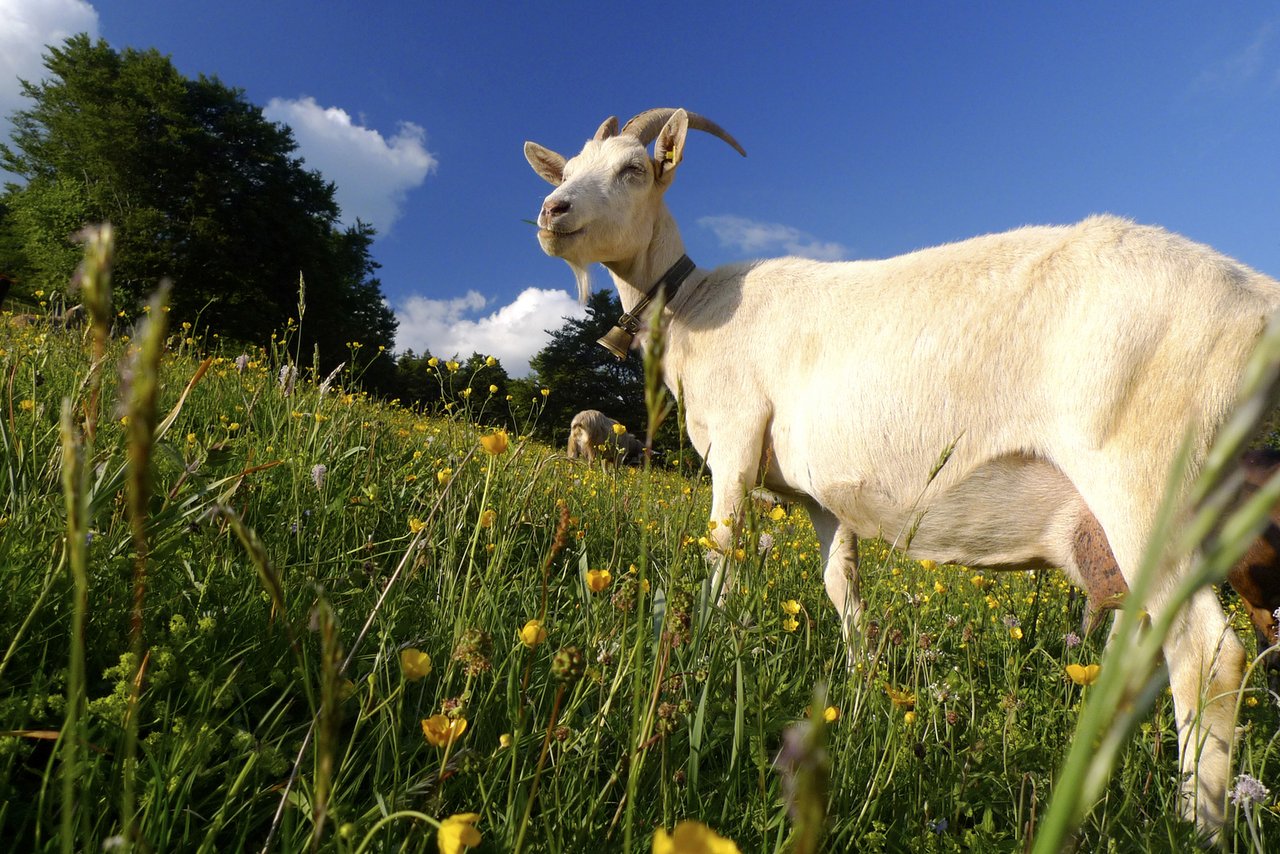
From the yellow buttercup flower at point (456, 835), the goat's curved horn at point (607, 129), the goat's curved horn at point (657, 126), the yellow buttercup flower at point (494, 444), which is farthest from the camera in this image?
the goat's curved horn at point (657, 126)

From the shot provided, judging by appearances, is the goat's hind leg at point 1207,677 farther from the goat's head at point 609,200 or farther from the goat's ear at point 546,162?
the goat's ear at point 546,162

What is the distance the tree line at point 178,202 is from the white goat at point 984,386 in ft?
Answer: 78.4

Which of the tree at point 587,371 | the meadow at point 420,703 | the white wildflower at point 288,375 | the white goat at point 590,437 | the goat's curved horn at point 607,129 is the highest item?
the tree at point 587,371

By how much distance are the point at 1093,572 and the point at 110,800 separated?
10.9 feet

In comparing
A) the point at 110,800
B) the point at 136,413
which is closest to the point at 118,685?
the point at 110,800

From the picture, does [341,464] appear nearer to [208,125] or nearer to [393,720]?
[393,720]

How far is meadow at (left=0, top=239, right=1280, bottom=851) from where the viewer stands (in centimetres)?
104

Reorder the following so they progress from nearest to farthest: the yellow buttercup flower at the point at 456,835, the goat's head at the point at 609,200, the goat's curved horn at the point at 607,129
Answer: the yellow buttercup flower at the point at 456,835
the goat's head at the point at 609,200
the goat's curved horn at the point at 607,129

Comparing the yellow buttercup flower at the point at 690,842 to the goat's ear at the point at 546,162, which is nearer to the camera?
the yellow buttercup flower at the point at 690,842

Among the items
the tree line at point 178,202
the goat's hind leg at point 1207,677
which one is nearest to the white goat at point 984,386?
the goat's hind leg at point 1207,677

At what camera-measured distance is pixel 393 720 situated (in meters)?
1.23

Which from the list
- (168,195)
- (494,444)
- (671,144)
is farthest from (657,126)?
(168,195)

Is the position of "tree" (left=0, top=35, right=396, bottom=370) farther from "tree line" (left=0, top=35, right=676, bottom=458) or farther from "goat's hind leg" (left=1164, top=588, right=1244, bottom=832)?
"goat's hind leg" (left=1164, top=588, right=1244, bottom=832)

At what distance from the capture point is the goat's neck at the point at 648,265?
14.9 ft
